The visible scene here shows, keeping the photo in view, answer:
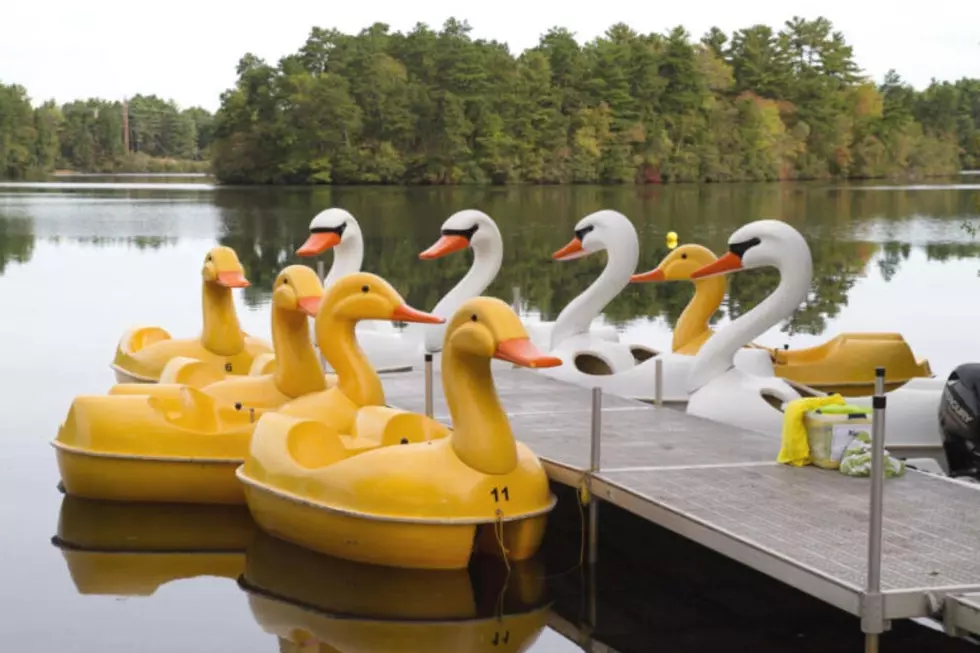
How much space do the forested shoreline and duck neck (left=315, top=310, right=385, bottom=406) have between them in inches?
2278

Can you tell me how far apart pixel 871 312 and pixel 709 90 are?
2204 inches

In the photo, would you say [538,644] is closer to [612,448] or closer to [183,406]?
[612,448]

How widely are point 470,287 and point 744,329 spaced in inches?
124

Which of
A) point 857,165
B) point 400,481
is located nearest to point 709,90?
point 857,165

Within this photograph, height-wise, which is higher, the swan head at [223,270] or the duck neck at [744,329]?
the swan head at [223,270]

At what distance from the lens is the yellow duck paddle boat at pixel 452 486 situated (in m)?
7.83

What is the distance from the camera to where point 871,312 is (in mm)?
22891

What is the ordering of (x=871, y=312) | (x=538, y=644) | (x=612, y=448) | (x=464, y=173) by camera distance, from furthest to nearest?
(x=464, y=173), (x=871, y=312), (x=612, y=448), (x=538, y=644)

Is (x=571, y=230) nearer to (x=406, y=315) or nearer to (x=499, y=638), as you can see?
(x=406, y=315)

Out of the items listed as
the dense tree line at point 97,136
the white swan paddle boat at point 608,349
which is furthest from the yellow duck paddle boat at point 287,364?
the dense tree line at point 97,136

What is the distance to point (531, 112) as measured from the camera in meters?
70.2

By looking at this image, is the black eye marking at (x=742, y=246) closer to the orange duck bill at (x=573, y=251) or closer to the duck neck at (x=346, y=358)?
the orange duck bill at (x=573, y=251)

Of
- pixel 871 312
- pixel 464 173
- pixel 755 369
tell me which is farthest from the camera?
pixel 464 173

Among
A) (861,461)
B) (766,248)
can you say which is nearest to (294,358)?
(861,461)
